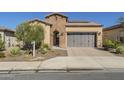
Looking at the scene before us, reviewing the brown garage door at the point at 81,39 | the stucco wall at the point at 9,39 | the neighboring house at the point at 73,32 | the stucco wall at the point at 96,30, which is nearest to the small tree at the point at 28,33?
the stucco wall at the point at 9,39

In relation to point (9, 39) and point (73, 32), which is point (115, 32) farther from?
point (9, 39)

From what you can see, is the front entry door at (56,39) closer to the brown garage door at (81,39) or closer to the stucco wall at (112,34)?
the brown garage door at (81,39)

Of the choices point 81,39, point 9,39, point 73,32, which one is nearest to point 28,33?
point 9,39

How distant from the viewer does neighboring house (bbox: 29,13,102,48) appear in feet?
109

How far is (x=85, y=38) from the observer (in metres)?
33.7

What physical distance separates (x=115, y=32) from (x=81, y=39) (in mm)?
4483

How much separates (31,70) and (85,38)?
20.4 m

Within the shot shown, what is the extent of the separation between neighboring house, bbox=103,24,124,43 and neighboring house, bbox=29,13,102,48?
2.01 metres

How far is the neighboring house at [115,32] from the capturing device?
106ft

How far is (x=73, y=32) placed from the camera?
33.6m

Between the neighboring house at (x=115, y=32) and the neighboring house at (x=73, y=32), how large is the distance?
79.3 inches

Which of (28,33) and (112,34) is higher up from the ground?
(112,34)
